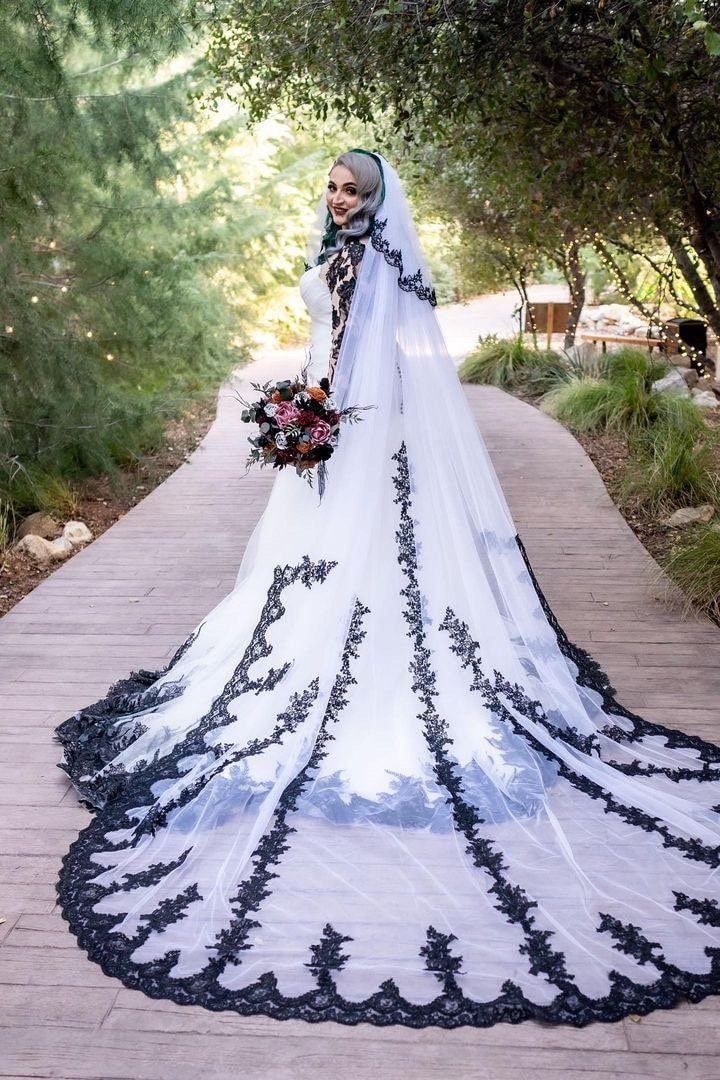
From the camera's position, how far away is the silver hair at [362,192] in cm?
331

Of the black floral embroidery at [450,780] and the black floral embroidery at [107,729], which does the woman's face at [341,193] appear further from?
the black floral embroidery at [107,729]

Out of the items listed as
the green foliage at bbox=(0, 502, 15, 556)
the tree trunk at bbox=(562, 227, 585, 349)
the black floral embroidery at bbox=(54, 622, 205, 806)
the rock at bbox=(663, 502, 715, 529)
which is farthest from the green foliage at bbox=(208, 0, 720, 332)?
the tree trunk at bbox=(562, 227, 585, 349)

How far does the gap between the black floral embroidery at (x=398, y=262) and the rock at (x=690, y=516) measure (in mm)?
3607

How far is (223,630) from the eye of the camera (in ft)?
12.9

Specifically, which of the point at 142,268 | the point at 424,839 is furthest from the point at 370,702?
the point at 142,268

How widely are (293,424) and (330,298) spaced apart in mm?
594

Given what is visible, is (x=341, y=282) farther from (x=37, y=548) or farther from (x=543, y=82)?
(x=37, y=548)

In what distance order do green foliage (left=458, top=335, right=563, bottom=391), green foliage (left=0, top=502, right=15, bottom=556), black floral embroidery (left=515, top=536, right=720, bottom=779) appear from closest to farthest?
black floral embroidery (left=515, top=536, right=720, bottom=779) → green foliage (left=0, top=502, right=15, bottom=556) → green foliage (left=458, top=335, right=563, bottom=391)

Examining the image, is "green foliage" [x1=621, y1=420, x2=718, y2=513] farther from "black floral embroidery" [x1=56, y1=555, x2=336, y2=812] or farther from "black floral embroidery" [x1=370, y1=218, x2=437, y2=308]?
"black floral embroidery" [x1=56, y1=555, x2=336, y2=812]

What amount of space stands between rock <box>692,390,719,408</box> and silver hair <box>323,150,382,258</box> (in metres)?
7.10

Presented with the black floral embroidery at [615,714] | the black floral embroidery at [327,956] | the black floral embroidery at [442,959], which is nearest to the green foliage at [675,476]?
the black floral embroidery at [615,714]

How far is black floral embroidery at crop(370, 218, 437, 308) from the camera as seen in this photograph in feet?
11.0

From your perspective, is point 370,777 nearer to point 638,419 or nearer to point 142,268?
point 142,268

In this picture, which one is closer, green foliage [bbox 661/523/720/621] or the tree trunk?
green foliage [bbox 661/523/720/621]
